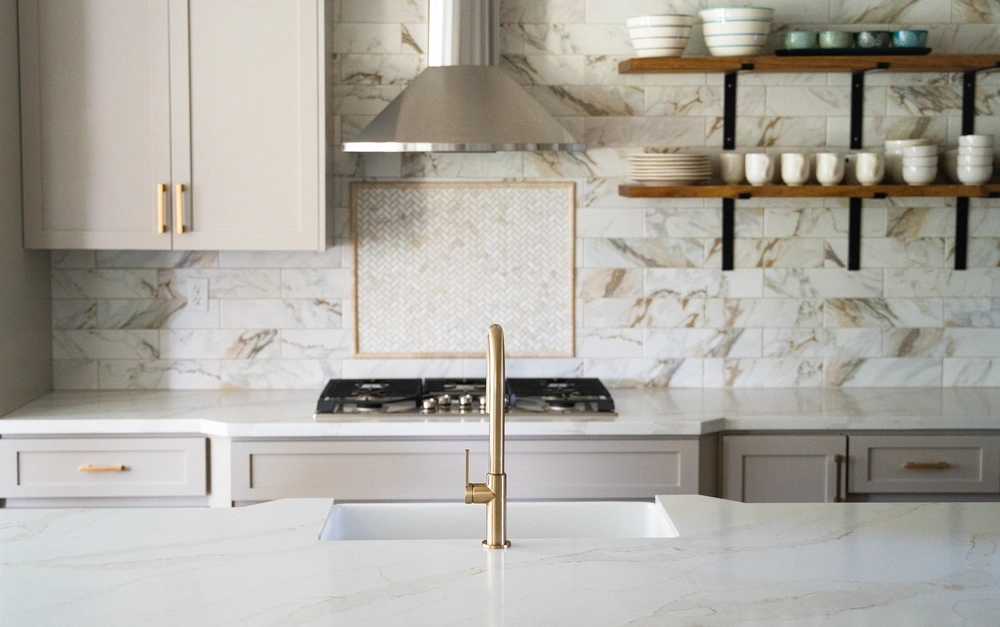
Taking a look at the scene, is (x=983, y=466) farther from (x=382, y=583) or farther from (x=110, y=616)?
(x=110, y=616)

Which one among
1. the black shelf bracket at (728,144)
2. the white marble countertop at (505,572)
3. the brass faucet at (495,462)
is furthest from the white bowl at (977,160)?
the brass faucet at (495,462)

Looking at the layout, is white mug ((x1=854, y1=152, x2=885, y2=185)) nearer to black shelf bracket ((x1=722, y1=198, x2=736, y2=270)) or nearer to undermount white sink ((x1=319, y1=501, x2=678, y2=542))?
black shelf bracket ((x1=722, y1=198, x2=736, y2=270))

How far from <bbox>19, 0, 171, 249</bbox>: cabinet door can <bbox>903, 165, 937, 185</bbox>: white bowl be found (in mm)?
2397

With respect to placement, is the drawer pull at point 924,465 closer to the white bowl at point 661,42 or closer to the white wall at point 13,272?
the white bowl at point 661,42

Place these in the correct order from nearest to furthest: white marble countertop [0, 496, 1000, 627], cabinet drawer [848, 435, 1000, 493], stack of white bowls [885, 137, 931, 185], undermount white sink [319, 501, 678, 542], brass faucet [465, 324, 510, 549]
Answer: white marble countertop [0, 496, 1000, 627]
brass faucet [465, 324, 510, 549]
undermount white sink [319, 501, 678, 542]
cabinet drawer [848, 435, 1000, 493]
stack of white bowls [885, 137, 931, 185]

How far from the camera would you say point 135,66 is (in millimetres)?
3311

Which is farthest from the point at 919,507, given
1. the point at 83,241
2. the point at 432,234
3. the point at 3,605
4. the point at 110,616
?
the point at 83,241

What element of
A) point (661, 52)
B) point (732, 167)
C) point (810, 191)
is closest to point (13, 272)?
point (661, 52)

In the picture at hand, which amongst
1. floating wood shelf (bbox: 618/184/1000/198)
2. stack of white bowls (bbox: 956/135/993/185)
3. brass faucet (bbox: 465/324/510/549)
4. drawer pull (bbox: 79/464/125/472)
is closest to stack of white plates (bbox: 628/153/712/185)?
floating wood shelf (bbox: 618/184/1000/198)

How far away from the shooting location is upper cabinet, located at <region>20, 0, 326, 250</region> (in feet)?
10.8

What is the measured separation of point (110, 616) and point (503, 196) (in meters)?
2.35

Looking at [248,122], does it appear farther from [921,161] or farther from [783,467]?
[921,161]

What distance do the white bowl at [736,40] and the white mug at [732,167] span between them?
36 cm

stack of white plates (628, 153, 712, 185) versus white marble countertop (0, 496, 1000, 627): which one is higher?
stack of white plates (628, 153, 712, 185)
